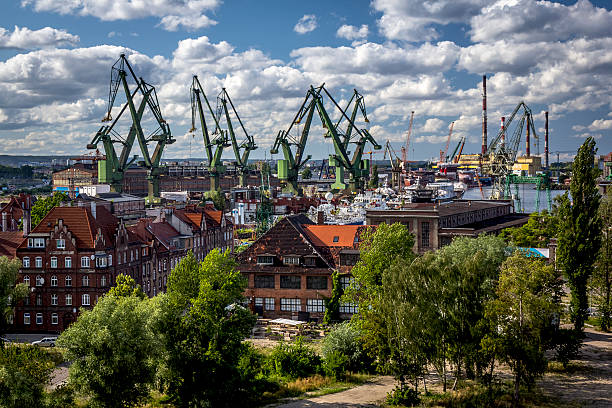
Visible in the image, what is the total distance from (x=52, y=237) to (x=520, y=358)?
3634 cm

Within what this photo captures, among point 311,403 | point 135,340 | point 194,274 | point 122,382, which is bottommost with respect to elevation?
point 311,403

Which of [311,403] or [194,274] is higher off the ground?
[194,274]

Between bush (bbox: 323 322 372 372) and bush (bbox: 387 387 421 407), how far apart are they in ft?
18.9

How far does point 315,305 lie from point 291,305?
194 cm

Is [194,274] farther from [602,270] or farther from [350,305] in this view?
[602,270]

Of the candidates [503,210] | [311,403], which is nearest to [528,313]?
[311,403]

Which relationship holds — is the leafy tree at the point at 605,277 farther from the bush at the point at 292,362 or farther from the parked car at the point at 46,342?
the parked car at the point at 46,342

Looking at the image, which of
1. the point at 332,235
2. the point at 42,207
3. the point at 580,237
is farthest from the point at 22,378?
the point at 42,207

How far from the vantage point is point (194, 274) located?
3316cm

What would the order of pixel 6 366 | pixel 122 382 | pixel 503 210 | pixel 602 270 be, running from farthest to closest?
pixel 503 210 → pixel 602 270 → pixel 122 382 → pixel 6 366

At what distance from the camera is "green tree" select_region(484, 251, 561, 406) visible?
32719 millimetres

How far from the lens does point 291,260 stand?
53.0 m

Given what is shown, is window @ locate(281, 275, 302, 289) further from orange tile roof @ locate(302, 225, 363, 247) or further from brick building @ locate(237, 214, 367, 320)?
orange tile roof @ locate(302, 225, 363, 247)

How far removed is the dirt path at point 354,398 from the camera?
33344 millimetres
